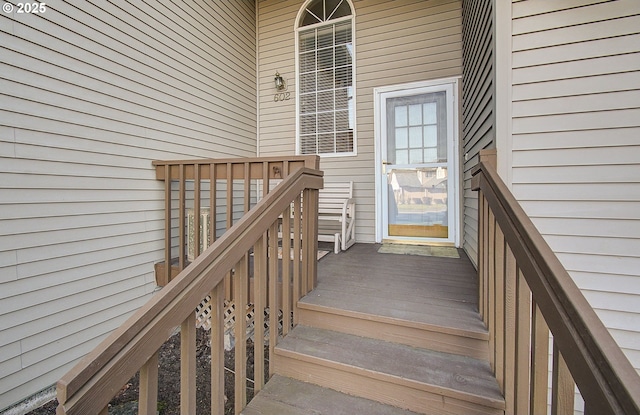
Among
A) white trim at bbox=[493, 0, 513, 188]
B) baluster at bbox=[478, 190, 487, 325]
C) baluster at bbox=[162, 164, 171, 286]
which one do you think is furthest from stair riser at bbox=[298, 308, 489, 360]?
baluster at bbox=[162, 164, 171, 286]

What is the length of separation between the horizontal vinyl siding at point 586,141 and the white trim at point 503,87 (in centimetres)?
4

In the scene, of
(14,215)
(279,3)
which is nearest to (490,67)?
(14,215)

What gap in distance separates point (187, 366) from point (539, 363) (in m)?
1.32

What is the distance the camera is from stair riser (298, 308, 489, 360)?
1.60m

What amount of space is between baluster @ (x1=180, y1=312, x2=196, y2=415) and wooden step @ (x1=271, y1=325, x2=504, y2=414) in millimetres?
653

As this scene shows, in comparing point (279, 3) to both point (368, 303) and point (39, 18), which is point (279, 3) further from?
point (368, 303)

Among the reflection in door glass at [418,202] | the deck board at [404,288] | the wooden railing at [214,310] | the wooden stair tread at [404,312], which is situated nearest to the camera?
the wooden railing at [214,310]

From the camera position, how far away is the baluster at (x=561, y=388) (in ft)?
2.71

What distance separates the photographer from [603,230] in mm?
1761

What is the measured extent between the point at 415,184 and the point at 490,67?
1905 mm

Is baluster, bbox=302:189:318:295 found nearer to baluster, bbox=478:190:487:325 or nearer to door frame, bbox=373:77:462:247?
baluster, bbox=478:190:487:325

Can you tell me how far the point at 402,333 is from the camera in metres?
1.74

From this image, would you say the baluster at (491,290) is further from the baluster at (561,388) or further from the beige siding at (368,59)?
the beige siding at (368,59)

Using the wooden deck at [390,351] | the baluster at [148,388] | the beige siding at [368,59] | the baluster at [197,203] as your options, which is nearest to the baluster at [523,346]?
the wooden deck at [390,351]
